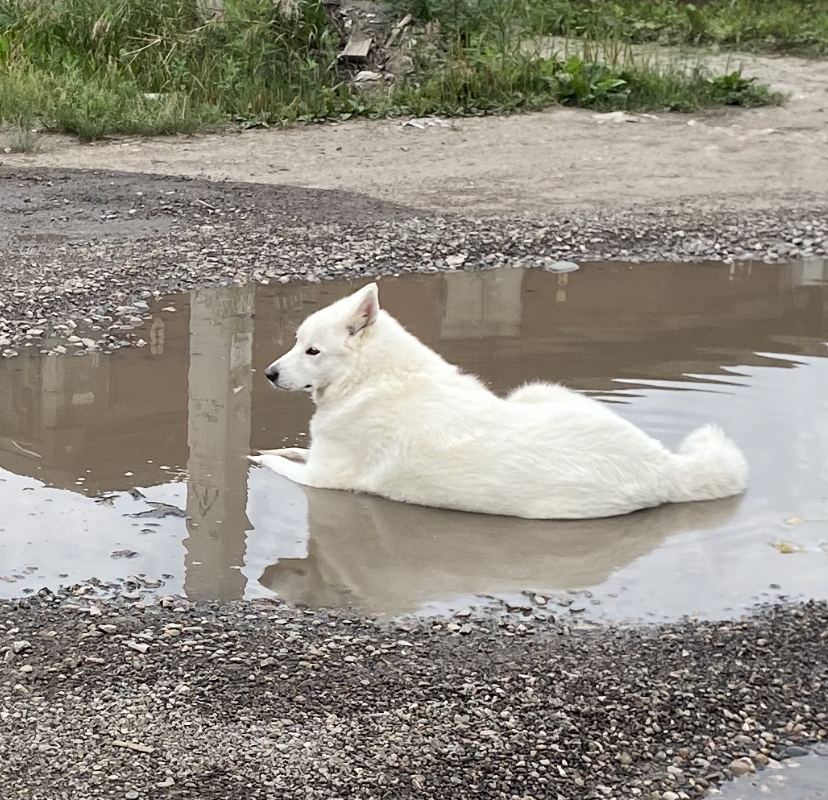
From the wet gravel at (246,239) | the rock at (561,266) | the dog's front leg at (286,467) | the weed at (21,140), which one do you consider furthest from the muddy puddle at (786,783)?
the weed at (21,140)

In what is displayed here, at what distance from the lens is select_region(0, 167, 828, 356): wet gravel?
26.5 ft

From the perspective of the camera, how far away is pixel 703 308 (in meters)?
8.26

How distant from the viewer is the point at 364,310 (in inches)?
221

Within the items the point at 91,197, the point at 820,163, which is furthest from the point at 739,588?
the point at 820,163

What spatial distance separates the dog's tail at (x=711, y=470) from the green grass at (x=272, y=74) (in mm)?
8282

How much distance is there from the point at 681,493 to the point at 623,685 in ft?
5.06

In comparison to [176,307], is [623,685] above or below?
below

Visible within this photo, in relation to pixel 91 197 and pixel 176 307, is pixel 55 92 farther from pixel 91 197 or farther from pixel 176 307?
pixel 176 307

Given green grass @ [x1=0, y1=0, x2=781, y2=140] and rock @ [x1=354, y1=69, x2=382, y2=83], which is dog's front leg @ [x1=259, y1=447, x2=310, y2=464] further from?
rock @ [x1=354, y1=69, x2=382, y2=83]

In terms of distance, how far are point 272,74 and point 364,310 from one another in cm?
871

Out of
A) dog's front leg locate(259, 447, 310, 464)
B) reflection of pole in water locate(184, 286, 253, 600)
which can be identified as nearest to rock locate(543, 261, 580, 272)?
reflection of pole in water locate(184, 286, 253, 600)

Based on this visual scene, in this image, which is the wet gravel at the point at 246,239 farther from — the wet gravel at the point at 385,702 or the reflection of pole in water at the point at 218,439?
the wet gravel at the point at 385,702

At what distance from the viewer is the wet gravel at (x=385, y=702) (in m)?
3.56

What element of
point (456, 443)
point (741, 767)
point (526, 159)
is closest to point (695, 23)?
Answer: point (526, 159)
